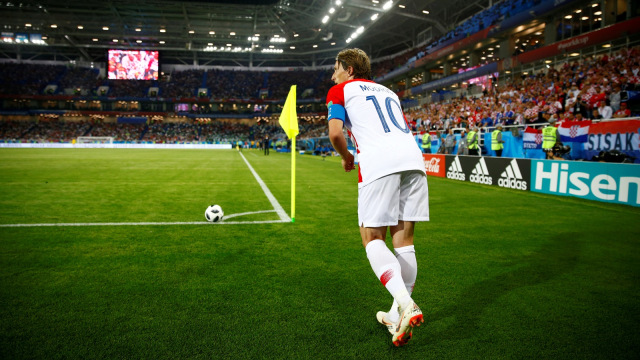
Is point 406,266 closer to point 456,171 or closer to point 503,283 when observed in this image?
point 503,283

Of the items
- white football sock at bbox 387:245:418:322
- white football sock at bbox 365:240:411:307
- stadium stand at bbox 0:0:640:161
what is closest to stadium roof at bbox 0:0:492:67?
stadium stand at bbox 0:0:640:161

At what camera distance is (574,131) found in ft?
39.3

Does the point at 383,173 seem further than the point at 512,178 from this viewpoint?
No

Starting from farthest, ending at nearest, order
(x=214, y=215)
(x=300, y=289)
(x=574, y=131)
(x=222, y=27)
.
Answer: (x=222, y=27) < (x=574, y=131) < (x=214, y=215) < (x=300, y=289)

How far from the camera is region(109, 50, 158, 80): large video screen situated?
219 feet

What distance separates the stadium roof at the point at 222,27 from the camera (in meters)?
45.4

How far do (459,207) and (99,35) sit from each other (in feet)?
227

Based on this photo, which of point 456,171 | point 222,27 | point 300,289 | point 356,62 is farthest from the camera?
point 222,27

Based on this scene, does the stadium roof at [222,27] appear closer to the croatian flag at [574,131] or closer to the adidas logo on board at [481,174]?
the croatian flag at [574,131]

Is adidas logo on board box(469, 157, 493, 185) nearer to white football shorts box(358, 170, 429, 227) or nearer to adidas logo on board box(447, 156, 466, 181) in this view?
adidas logo on board box(447, 156, 466, 181)

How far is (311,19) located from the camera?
180 feet

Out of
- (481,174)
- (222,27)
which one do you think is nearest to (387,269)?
(481,174)

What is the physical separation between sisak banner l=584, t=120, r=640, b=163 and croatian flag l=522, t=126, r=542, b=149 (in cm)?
211

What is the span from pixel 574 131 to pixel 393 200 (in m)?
12.4
